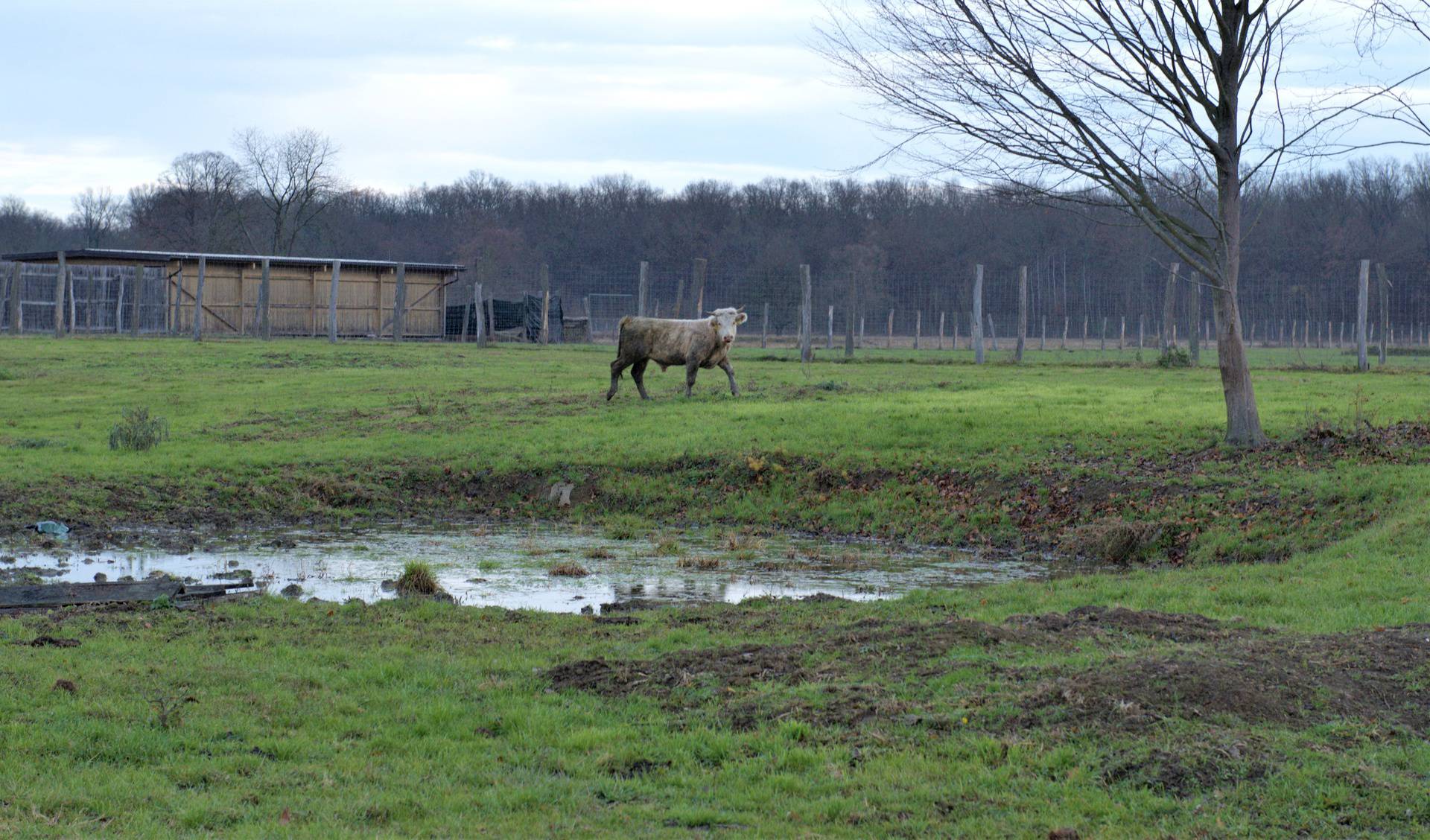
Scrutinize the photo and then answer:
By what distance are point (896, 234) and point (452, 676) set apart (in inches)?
2918

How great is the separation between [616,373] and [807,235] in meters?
60.9

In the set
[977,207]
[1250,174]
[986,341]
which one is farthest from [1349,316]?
[1250,174]

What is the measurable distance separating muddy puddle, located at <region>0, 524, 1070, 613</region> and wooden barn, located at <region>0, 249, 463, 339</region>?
2766 centimetres

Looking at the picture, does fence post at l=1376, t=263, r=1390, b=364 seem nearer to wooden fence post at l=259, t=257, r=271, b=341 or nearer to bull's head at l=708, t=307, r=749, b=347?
bull's head at l=708, t=307, r=749, b=347

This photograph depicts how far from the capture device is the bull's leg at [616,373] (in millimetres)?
21828

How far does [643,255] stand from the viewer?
7506 centimetres

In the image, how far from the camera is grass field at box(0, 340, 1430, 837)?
520cm

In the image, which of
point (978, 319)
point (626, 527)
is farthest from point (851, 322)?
point (626, 527)

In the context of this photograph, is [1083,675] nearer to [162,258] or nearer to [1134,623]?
[1134,623]

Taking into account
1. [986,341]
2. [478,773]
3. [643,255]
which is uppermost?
[643,255]

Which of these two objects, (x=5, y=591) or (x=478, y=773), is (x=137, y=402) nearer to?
(x=5, y=591)

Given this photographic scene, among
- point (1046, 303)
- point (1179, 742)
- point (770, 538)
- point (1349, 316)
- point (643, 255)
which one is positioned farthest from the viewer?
point (643, 255)

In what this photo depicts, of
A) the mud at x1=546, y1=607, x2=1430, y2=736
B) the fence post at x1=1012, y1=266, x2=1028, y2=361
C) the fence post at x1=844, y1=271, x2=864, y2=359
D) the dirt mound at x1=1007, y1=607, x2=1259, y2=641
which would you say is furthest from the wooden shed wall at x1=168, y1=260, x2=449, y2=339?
the dirt mound at x1=1007, y1=607, x2=1259, y2=641

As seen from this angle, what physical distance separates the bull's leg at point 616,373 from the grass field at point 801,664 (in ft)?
16.1
